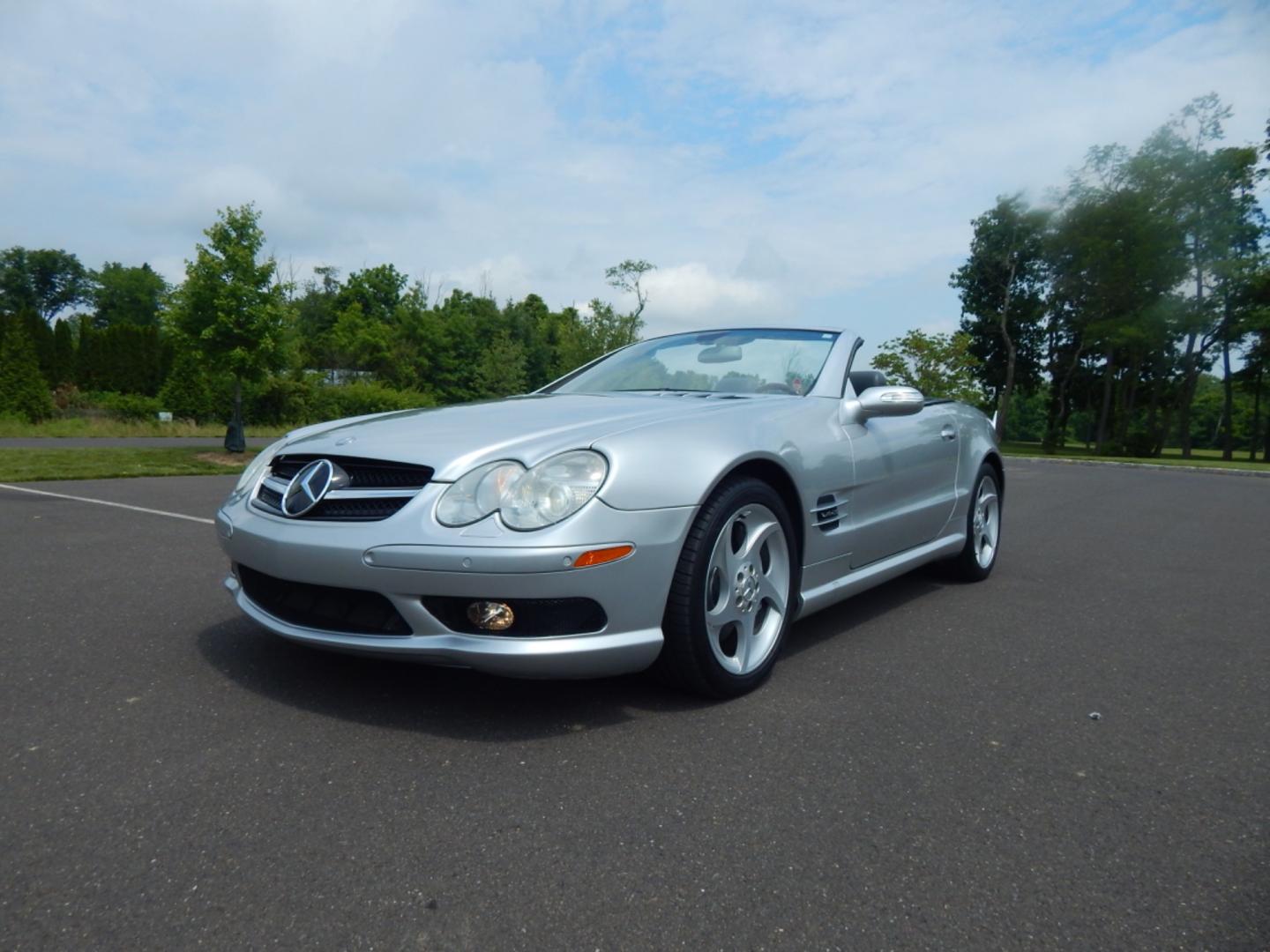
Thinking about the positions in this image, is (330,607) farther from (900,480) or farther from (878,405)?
(900,480)

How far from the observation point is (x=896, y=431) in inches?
164

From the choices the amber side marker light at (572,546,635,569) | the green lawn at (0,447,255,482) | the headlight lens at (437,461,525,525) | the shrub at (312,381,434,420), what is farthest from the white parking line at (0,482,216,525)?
the shrub at (312,381,434,420)

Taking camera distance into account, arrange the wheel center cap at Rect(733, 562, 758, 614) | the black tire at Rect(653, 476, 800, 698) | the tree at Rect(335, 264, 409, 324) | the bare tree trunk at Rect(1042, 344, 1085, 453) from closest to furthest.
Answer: the black tire at Rect(653, 476, 800, 698), the wheel center cap at Rect(733, 562, 758, 614), the bare tree trunk at Rect(1042, 344, 1085, 453), the tree at Rect(335, 264, 409, 324)

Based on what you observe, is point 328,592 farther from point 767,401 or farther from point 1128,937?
point 1128,937

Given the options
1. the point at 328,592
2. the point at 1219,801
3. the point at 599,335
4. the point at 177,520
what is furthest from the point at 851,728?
the point at 599,335

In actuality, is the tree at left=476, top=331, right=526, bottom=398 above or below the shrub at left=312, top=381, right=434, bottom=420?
above

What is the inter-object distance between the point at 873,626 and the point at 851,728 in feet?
4.62

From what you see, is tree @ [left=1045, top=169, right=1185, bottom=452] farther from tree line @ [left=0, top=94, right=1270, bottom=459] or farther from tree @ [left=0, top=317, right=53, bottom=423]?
tree @ [left=0, top=317, right=53, bottom=423]

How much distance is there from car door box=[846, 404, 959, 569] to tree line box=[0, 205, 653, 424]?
10.4 metres

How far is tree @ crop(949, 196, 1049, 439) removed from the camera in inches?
1752

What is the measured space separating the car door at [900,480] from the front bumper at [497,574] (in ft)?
4.18

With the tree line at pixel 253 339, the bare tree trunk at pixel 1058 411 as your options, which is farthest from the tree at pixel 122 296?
the bare tree trunk at pixel 1058 411

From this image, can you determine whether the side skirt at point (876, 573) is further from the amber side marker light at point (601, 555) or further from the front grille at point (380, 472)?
the front grille at point (380, 472)

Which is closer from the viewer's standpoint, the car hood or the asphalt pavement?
the asphalt pavement
